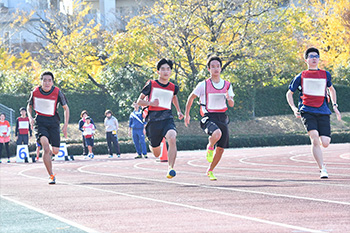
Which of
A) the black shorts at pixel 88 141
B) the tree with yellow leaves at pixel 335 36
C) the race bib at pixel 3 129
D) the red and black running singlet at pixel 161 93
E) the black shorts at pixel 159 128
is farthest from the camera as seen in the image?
the tree with yellow leaves at pixel 335 36

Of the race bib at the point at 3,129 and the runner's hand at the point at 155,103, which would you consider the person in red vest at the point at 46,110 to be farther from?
the race bib at the point at 3,129

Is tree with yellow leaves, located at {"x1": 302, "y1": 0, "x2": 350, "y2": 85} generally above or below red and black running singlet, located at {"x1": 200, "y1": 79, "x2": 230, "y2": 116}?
above

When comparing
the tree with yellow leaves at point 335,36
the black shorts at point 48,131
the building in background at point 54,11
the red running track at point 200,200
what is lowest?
the red running track at point 200,200

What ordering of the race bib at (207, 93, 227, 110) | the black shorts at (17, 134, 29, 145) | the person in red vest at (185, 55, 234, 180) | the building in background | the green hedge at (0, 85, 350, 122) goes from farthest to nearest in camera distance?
the building in background, the green hedge at (0, 85, 350, 122), the black shorts at (17, 134, 29, 145), the race bib at (207, 93, 227, 110), the person in red vest at (185, 55, 234, 180)

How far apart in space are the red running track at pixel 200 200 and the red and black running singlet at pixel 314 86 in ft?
4.53

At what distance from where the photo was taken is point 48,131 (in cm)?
1168

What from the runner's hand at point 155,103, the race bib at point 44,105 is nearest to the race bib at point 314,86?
the runner's hand at point 155,103

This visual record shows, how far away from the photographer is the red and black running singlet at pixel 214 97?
1080cm

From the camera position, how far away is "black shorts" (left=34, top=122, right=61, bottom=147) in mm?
11570

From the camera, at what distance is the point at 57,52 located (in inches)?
1656

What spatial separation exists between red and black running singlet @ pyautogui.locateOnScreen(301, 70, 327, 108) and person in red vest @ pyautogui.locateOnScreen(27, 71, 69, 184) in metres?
4.14

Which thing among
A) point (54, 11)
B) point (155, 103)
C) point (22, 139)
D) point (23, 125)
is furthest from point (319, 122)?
point (54, 11)

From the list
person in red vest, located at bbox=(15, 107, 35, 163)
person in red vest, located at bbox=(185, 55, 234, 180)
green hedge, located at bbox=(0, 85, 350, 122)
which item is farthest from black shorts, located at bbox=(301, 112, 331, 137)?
green hedge, located at bbox=(0, 85, 350, 122)

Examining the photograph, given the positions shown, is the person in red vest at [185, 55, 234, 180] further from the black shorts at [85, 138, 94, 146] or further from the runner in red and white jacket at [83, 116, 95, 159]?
the black shorts at [85, 138, 94, 146]
